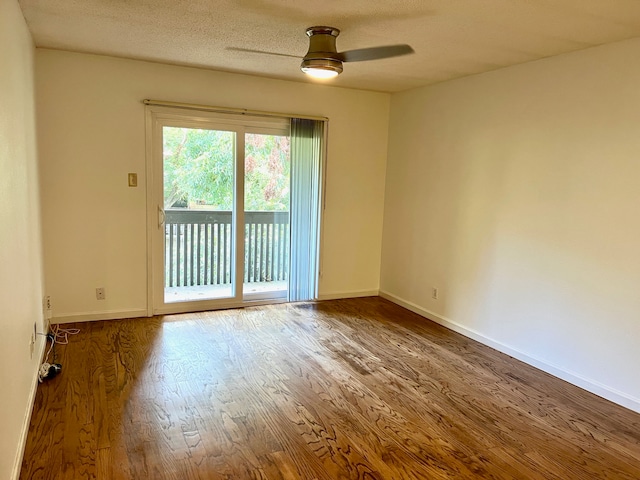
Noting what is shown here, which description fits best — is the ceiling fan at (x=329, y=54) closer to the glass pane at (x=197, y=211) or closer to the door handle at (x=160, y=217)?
the glass pane at (x=197, y=211)

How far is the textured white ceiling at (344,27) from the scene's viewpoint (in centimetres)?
241

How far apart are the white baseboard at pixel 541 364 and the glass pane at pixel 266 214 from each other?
1518mm

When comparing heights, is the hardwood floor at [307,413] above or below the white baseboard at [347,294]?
below

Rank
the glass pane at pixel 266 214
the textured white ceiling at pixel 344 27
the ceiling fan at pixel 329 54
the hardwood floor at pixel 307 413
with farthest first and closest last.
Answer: the glass pane at pixel 266 214, the ceiling fan at pixel 329 54, the textured white ceiling at pixel 344 27, the hardwood floor at pixel 307 413

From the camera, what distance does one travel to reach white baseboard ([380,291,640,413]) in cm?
286

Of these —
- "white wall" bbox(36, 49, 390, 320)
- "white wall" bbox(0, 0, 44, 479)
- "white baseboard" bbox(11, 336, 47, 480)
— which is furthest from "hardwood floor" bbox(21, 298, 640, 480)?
"white wall" bbox(36, 49, 390, 320)

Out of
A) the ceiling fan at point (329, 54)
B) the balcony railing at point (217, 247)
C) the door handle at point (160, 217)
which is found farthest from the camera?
the balcony railing at point (217, 247)

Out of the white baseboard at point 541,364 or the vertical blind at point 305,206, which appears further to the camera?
the vertical blind at point 305,206

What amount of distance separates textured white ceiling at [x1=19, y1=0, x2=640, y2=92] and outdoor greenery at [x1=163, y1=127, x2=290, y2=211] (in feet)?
2.54

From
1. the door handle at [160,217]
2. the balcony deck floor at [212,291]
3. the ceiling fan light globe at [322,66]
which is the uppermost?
the ceiling fan light globe at [322,66]

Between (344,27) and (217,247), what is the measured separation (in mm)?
2514

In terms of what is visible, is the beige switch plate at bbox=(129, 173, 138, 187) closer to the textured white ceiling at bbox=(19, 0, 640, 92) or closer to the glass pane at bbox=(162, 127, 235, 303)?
the glass pane at bbox=(162, 127, 235, 303)

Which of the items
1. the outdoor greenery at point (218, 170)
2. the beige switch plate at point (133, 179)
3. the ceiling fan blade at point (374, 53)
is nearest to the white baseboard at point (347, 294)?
the outdoor greenery at point (218, 170)

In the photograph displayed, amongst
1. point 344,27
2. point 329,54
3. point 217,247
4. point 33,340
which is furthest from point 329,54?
point 33,340
